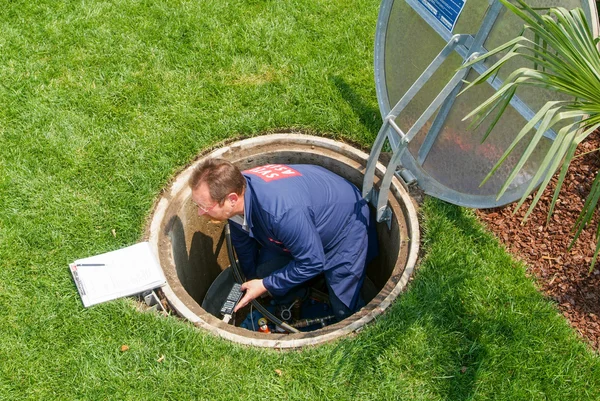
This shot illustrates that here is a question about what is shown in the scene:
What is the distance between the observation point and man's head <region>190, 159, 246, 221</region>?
4090 mm

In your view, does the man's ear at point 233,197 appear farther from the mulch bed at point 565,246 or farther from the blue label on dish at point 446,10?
the mulch bed at point 565,246

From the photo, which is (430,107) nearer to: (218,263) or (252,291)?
(252,291)

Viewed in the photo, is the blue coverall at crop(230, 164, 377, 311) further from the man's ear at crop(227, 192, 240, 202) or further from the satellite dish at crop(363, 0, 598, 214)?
the satellite dish at crop(363, 0, 598, 214)

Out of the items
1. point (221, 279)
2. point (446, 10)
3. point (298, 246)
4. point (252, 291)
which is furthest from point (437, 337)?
point (221, 279)

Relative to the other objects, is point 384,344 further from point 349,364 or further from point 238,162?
point 238,162

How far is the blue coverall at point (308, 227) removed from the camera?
14.0 ft

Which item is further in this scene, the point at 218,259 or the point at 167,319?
the point at 218,259

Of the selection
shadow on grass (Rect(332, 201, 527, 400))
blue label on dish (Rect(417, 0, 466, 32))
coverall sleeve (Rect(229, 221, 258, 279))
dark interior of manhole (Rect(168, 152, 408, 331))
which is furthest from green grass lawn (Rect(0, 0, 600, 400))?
blue label on dish (Rect(417, 0, 466, 32))

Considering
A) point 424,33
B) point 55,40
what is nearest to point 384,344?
point 424,33

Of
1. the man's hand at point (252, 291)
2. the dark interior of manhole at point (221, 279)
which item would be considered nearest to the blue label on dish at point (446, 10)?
the dark interior of manhole at point (221, 279)

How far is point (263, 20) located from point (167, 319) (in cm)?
331

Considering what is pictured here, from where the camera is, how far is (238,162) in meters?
5.09

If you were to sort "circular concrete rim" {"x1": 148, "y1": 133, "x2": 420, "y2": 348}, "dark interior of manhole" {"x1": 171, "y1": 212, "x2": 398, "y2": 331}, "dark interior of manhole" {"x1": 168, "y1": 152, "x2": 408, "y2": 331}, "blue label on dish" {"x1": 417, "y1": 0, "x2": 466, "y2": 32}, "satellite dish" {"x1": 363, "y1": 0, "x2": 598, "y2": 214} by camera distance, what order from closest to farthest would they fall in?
"satellite dish" {"x1": 363, "y1": 0, "x2": 598, "y2": 214}, "blue label on dish" {"x1": 417, "y1": 0, "x2": 466, "y2": 32}, "circular concrete rim" {"x1": 148, "y1": 133, "x2": 420, "y2": 348}, "dark interior of manhole" {"x1": 168, "y1": 152, "x2": 408, "y2": 331}, "dark interior of manhole" {"x1": 171, "y1": 212, "x2": 398, "y2": 331}

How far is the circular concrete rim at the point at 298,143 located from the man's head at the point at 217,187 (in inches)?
25.2
